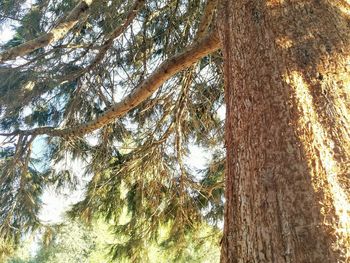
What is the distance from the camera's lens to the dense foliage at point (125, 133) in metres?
4.10

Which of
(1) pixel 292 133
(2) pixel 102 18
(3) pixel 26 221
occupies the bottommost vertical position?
(1) pixel 292 133

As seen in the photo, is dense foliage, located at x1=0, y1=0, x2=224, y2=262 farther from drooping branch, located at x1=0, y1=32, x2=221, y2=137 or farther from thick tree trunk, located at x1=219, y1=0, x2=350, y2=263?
thick tree trunk, located at x1=219, y1=0, x2=350, y2=263

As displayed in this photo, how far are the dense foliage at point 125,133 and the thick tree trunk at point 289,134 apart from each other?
2334 mm

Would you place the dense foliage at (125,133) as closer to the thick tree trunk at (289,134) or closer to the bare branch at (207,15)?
the bare branch at (207,15)

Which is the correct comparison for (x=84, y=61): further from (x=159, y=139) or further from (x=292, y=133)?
Result: (x=292, y=133)

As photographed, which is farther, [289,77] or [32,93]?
[32,93]

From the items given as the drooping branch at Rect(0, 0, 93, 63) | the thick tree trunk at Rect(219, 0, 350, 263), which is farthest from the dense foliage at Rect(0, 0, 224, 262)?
the thick tree trunk at Rect(219, 0, 350, 263)

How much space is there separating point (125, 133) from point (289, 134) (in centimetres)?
367

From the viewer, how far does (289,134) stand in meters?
1.18

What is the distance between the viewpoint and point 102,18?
4.87 meters

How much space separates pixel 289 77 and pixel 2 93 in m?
3.65

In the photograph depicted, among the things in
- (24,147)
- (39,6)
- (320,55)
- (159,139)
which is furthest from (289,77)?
(39,6)

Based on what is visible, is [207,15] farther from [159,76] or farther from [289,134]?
[289,134]

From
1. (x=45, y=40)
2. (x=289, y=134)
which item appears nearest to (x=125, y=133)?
(x=45, y=40)
